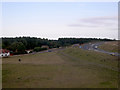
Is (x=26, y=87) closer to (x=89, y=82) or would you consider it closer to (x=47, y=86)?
(x=47, y=86)

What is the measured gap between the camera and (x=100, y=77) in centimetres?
1923

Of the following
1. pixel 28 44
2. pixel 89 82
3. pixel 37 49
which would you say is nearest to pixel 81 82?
pixel 89 82

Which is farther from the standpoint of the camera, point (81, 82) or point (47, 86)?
point (81, 82)

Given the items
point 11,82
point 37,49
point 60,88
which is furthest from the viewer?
point 37,49

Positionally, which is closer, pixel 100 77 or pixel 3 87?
pixel 3 87

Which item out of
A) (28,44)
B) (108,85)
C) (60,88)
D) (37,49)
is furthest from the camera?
(28,44)

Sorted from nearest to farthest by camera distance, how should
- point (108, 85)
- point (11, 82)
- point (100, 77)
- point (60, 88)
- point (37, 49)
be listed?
point (60, 88) → point (108, 85) → point (11, 82) → point (100, 77) → point (37, 49)

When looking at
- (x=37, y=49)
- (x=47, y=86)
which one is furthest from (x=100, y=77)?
(x=37, y=49)

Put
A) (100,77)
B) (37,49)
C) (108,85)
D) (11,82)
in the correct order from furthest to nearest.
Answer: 1. (37,49)
2. (100,77)
3. (11,82)
4. (108,85)

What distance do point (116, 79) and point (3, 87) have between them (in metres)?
14.2

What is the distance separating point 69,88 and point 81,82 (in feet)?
8.70

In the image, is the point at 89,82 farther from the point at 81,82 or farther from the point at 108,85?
the point at 108,85

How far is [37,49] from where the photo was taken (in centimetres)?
6175

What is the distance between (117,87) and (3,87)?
12.9 m
